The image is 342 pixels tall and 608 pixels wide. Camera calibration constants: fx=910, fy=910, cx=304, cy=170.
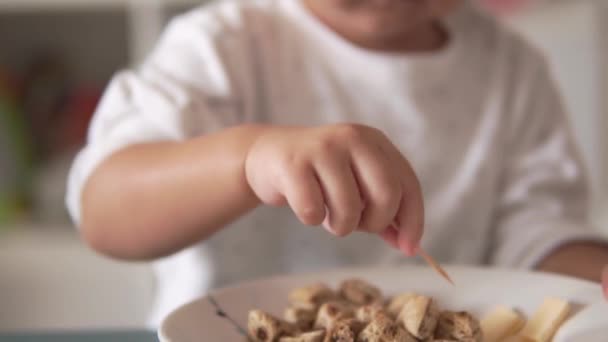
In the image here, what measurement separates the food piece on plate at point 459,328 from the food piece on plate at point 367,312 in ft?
0.09

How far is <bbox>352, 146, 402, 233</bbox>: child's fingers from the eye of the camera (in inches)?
16.6

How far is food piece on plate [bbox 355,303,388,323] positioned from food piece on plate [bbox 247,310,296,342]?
0.03m

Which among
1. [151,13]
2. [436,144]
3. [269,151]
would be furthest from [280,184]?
[151,13]

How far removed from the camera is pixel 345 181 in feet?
1.36

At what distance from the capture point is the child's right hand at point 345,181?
415mm

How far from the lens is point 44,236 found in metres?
1.49

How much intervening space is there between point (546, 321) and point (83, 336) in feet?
0.91

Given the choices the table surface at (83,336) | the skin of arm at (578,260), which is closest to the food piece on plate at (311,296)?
the table surface at (83,336)

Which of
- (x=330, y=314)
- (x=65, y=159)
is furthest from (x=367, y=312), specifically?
(x=65, y=159)

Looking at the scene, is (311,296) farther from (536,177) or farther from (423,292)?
(536,177)

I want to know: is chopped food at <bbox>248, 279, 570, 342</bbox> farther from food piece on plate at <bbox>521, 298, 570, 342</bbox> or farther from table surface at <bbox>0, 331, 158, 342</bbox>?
table surface at <bbox>0, 331, 158, 342</bbox>

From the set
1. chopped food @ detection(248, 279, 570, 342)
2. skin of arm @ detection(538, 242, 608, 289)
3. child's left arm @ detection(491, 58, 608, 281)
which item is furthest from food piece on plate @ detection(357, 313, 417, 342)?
child's left arm @ detection(491, 58, 608, 281)

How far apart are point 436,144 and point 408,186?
0.39 meters

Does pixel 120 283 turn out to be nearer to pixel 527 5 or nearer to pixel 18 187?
pixel 18 187
